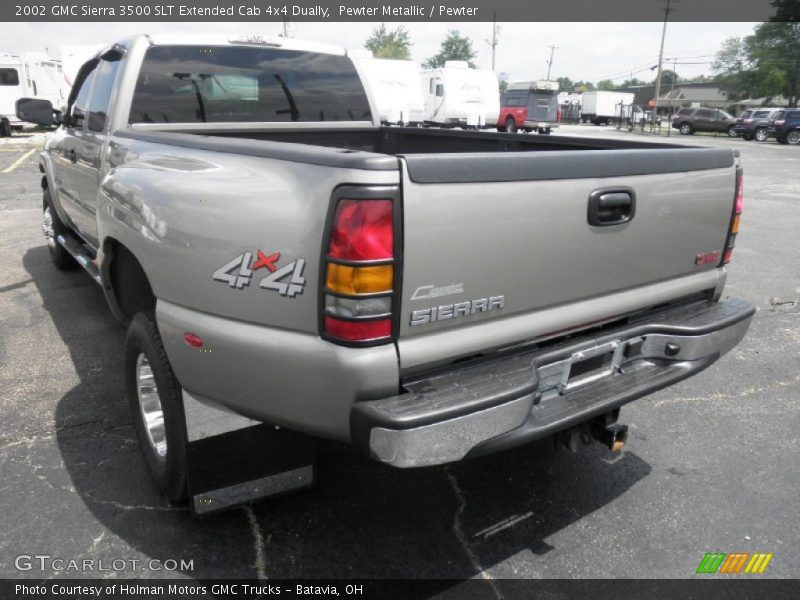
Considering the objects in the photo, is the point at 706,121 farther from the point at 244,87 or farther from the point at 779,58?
the point at 779,58

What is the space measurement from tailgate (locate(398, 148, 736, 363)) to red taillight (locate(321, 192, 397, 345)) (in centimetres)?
6

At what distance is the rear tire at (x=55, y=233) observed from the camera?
224 inches

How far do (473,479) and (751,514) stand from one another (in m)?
1.23

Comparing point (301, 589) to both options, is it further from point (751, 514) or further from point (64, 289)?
point (64, 289)

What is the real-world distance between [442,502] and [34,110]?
4146 mm

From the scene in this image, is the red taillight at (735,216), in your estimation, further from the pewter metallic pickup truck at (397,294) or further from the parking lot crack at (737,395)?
the parking lot crack at (737,395)

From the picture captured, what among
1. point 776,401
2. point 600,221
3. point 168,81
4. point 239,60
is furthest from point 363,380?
point 776,401

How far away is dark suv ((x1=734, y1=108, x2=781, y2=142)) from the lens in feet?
111

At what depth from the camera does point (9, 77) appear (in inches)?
923

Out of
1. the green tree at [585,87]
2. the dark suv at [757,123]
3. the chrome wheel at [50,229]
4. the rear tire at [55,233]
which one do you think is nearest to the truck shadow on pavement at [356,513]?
the rear tire at [55,233]

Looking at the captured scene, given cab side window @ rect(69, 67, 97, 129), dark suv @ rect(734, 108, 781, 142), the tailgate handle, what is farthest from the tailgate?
dark suv @ rect(734, 108, 781, 142)

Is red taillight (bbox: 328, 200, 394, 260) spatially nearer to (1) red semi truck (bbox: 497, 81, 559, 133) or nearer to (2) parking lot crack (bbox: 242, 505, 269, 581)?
(2) parking lot crack (bbox: 242, 505, 269, 581)

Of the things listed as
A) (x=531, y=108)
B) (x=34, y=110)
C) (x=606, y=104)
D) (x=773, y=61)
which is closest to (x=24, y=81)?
(x=34, y=110)

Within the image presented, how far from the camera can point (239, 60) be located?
13.3 ft
